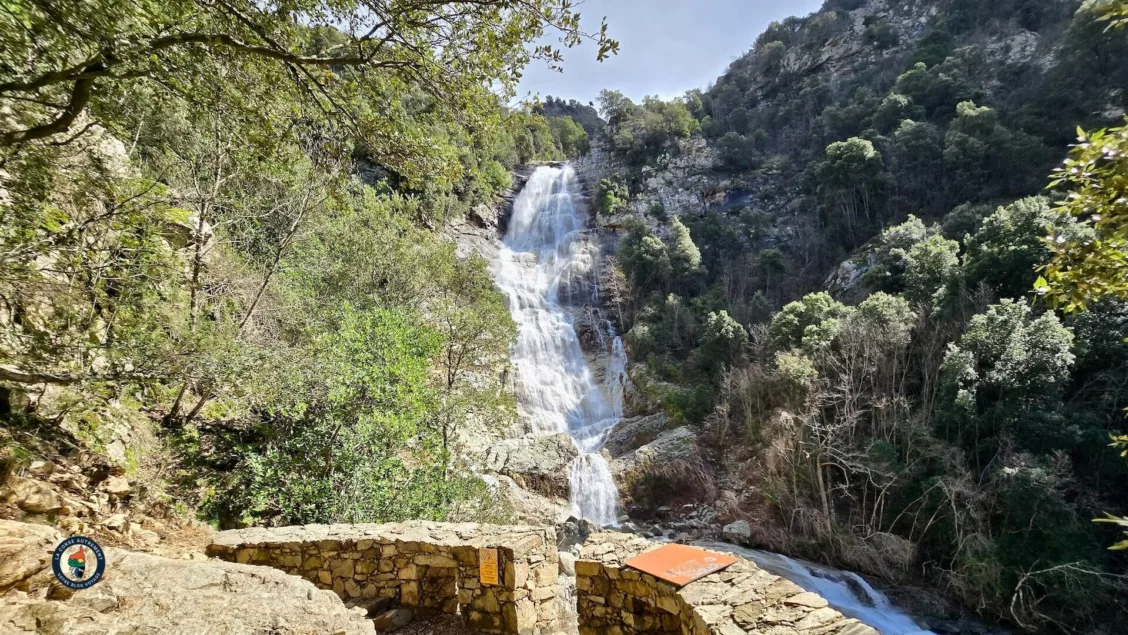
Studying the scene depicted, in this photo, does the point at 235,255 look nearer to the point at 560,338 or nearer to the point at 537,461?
the point at 537,461

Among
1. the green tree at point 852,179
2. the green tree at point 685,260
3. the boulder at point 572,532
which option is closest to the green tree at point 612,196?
A: the green tree at point 685,260

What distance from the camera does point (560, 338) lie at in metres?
24.3

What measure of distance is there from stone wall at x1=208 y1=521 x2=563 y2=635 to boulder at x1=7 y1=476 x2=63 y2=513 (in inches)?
62.1

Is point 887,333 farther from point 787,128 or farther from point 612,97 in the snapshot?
point 612,97

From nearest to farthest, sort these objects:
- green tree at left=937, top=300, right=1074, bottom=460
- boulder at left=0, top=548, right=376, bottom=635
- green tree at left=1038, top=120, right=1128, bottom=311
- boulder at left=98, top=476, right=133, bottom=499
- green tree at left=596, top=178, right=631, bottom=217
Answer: green tree at left=1038, top=120, right=1128, bottom=311, boulder at left=0, top=548, right=376, bottom=635, boulder at left=98, top=476, right=133, bottom=499, green tree at left=937, top=300, right=1074, bottom=460, green tree at left=596, top=178, right=631, bottom=217

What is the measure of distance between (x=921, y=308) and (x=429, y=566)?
589 inches

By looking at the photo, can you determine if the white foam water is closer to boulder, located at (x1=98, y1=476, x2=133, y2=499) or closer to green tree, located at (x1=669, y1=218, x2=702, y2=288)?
boulder, located at (x1=98, y1=476, x2=133, y2=499)

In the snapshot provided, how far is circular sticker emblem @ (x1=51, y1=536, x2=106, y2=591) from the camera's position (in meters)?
2.72

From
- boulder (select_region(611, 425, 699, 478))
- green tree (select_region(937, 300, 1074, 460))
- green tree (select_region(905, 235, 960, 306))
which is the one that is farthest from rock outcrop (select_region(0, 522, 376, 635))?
green tree (select_region(905, 235, 960, 306))

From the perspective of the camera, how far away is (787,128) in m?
36.0

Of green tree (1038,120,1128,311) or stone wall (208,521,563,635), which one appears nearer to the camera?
green tree (1038,120,1128,311)

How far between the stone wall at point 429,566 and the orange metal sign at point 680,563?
1340 millimetres

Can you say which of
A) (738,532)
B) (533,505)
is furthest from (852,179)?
(533,505)

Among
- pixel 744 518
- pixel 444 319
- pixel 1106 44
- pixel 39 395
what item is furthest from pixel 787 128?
pixel 39 395
